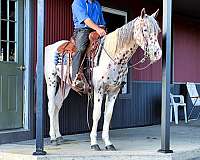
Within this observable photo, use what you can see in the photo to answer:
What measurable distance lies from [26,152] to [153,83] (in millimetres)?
5700

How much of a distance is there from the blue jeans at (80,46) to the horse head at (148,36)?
2.81 feet

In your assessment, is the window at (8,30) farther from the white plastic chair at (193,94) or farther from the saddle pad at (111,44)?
the white plastic chair at (193,94)

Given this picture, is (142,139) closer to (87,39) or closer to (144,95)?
(87,39)

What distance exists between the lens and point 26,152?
20.3 ft

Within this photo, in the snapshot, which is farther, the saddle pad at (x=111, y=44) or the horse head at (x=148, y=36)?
the saddle pad at (x=111, y=44)

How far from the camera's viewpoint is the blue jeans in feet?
21.8

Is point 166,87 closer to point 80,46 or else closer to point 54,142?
point 80,46

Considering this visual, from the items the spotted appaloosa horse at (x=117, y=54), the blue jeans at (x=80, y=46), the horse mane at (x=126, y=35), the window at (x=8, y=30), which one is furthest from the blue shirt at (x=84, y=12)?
the window at (x=8, y=30)

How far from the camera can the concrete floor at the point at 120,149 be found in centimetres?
609

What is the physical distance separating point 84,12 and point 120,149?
2.07 metres

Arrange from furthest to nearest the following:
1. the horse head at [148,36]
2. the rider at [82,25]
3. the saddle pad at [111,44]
A: the rider at [82,25]
the saddle pad at [111,44]
the horse head at [148,36]

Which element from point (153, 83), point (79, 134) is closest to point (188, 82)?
point (153, 83)

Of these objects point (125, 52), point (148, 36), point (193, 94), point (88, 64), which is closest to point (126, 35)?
point (125, 52)

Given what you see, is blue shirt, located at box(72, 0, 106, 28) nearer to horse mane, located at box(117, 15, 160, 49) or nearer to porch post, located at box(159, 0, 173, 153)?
horse mane, located at box(117, 15, 160, 49)
